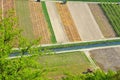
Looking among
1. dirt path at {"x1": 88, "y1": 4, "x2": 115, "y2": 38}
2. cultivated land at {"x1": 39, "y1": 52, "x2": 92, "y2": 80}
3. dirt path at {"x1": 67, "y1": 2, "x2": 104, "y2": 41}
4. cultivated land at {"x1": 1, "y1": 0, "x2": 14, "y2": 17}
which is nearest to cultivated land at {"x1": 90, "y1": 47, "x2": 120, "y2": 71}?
cultivated land at {"x1": 39, "y1": 52, "x2": 92, "y2": 80}

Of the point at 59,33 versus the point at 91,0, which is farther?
the point at 91,0

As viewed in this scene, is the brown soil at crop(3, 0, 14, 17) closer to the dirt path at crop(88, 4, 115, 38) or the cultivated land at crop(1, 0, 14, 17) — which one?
the cultivated land at crop(1, 0, 14, 17)

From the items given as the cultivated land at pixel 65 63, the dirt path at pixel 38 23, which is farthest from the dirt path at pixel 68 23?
the cultivated land at pixel 65 63

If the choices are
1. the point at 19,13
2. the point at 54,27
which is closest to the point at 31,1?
the point at 19,13

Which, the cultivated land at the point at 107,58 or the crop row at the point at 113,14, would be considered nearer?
the cultivated land at the point at 107,58

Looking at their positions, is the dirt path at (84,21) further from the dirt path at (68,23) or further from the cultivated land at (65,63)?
the cultivated land at (65,63)

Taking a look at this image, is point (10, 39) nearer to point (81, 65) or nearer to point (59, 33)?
point (81, 65)

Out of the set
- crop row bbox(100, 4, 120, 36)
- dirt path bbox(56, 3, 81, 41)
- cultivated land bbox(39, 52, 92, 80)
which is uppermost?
crop row bbox(100, 4, 120, 36)
